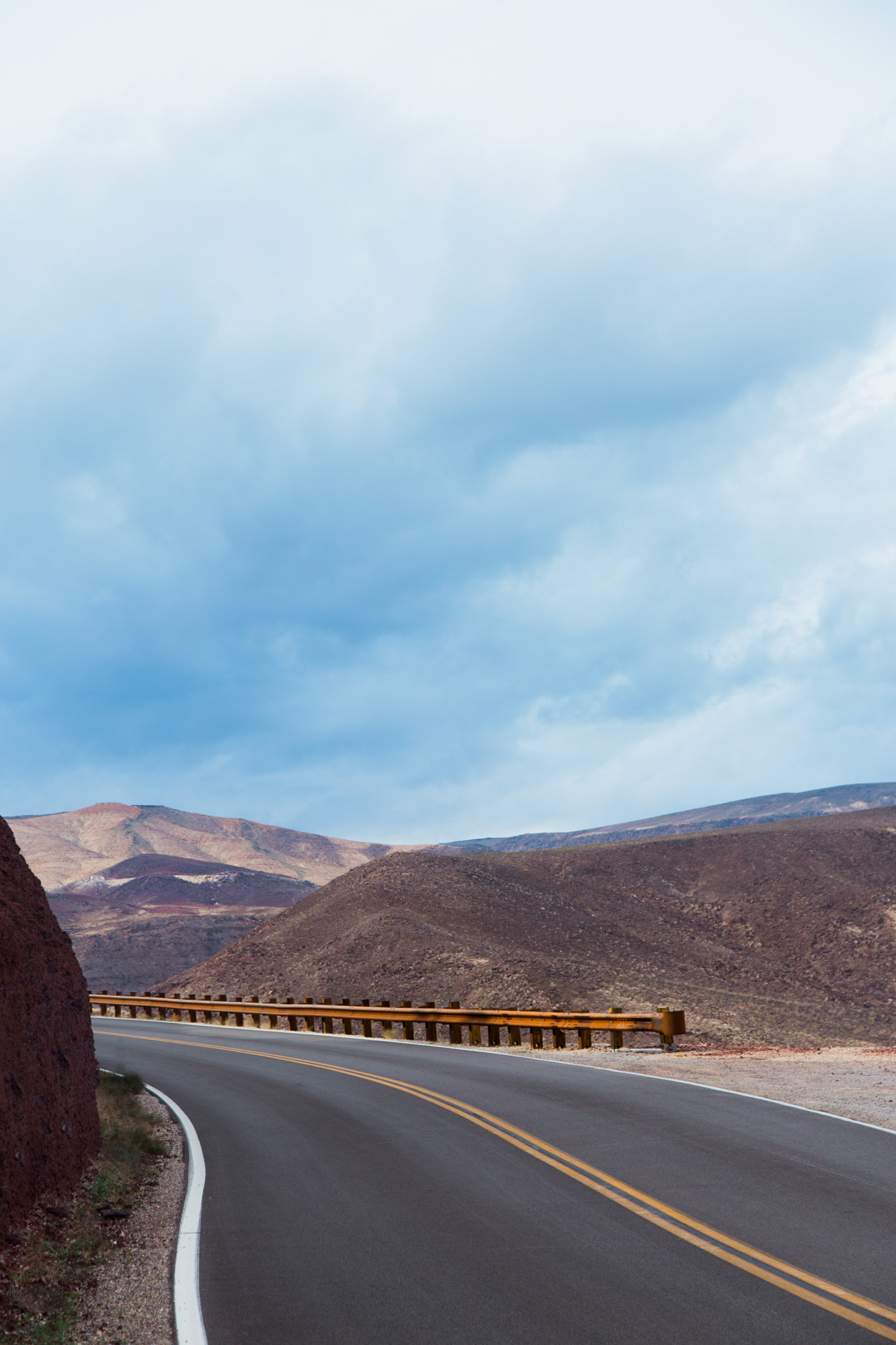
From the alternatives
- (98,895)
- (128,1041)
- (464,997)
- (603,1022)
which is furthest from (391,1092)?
(98,895)

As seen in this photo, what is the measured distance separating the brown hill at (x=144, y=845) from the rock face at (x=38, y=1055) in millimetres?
149428

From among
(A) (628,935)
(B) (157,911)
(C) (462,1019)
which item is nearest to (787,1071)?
(C) (462,1019)

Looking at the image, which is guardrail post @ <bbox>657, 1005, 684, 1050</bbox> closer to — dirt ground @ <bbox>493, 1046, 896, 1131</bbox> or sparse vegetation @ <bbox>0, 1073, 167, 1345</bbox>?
dirt ground @ <bbox>493, 1046, 896, 1131</bbox>

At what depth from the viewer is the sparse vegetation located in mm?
6613

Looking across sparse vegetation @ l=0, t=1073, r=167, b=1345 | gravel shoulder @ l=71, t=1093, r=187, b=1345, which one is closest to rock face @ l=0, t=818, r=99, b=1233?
sparse vegetation @ l=0, t=1073, r=167, b=1345

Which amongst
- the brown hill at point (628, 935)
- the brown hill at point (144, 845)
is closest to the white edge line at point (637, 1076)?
the brown hill at point (628, 935)

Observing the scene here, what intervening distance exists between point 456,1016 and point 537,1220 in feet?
60.7

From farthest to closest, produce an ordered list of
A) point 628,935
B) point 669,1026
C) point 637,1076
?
point 628,935
point 669,1026
point 637,1076

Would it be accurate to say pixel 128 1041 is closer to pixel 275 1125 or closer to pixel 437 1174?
pixel 275 1125

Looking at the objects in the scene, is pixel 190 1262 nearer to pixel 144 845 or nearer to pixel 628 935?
pixel 628 935

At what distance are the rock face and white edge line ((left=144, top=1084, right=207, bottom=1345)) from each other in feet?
3.75

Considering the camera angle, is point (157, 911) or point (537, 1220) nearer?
point (537, 1220)

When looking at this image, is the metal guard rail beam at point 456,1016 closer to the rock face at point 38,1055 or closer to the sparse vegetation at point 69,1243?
the sparse vegetation at point 69,1243

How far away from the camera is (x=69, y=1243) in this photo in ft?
27.2
